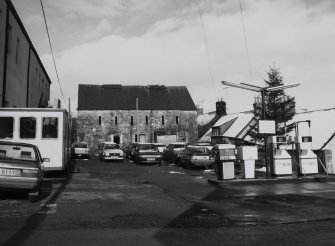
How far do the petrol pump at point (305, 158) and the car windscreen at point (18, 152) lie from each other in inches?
484

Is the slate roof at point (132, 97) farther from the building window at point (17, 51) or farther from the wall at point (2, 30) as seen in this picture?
the wall at point (2, 30)

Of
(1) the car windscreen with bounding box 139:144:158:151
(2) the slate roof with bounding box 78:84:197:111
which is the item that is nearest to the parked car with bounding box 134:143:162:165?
(1) the car windscreen with bounding box 139:144:158:151

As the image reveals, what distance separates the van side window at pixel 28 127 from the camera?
16062 millimetres

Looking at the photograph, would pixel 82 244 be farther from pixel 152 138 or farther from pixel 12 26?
pixel 152 138

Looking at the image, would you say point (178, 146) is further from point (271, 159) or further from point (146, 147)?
point (271, 159)

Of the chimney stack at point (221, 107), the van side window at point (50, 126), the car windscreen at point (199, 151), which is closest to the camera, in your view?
the van side window at point (50, 126)

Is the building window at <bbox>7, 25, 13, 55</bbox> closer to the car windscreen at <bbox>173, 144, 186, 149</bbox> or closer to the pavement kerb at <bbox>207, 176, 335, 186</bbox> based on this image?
the car windscreen at <bbox>173, 144, 186, 149</bbox>

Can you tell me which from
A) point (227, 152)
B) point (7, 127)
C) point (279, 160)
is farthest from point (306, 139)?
point (7, 127)

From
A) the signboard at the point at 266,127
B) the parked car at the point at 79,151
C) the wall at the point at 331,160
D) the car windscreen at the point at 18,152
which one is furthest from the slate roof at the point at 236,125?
the car windscreen at the point at 18,152

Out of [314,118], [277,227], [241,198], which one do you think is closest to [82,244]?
[277,227]

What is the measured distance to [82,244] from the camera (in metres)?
6.16

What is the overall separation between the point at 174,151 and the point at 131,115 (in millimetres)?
30867

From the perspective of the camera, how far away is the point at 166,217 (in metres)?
8.63

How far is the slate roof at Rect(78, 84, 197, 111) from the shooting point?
60.3 meters
